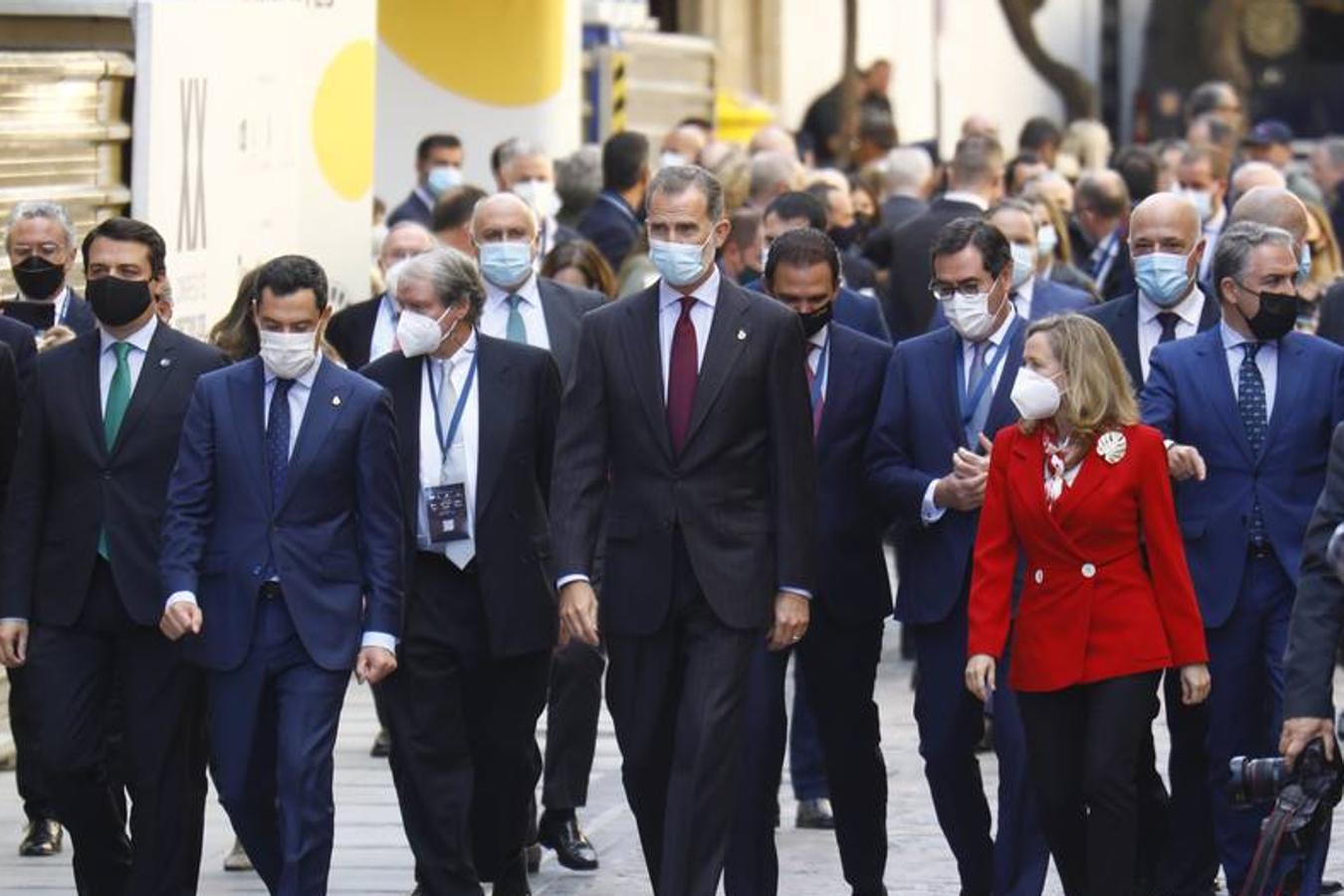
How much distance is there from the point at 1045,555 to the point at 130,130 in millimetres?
4742

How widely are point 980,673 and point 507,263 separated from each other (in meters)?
2.79

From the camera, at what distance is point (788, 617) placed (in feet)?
30.0

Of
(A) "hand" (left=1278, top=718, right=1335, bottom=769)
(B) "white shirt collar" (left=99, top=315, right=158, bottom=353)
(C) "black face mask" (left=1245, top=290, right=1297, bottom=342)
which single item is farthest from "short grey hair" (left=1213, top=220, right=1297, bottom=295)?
(B) "white shirt collar" (left=99, top=315, right=158, bottom=353)

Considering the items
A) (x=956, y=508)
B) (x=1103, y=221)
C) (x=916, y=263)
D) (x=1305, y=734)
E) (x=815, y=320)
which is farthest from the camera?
(x=1103, y=221)

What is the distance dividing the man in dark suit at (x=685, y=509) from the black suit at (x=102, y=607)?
1.12 metres

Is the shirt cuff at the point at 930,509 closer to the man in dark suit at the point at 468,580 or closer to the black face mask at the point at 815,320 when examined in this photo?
the black face mask at the point at 815,320

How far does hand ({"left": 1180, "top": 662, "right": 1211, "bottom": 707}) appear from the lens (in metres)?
9.02

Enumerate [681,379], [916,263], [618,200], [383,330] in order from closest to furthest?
[681,379] → [383,330] → [916,263] → [618,200]

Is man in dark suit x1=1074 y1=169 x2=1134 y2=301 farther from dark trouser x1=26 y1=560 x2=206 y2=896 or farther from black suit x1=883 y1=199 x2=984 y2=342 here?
dark trouser x1=26 y1=560 x2=206 y2=896

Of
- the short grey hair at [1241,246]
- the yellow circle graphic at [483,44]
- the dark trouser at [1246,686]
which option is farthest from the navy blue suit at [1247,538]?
the yellow circle graphic at [483,44]

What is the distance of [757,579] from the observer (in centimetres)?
912

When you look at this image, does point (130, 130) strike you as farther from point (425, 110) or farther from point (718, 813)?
point (425, 110)

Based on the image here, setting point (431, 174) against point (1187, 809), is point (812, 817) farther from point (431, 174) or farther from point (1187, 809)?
point (431, 174)

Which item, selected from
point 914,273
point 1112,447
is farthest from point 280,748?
point 914,273
